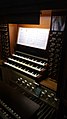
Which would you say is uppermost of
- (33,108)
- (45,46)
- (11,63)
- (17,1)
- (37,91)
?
(17,1)

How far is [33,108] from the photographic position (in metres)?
1.63

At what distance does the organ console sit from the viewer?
1674 millimetres

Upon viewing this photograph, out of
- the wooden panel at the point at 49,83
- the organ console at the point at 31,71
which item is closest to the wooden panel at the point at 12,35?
the organ console at the point at 31,71

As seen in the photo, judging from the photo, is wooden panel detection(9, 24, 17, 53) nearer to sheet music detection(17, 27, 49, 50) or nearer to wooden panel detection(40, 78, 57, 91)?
sheet music detection(17, 27, 49, 50)

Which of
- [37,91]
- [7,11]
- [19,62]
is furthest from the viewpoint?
[19,62]

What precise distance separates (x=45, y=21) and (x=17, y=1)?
0.91m

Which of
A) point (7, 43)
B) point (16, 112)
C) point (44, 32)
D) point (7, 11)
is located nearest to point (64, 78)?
point (16, 112)

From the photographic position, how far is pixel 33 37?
2.40 m

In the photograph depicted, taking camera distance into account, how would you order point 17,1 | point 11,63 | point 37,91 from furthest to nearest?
point 11,63 → point 37,91 → point 17,1

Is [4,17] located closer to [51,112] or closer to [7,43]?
[7,43]

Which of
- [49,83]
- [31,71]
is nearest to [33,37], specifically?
[31,71]

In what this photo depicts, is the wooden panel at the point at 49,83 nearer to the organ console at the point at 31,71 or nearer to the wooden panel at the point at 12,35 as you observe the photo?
the organ console at the point at 31,71

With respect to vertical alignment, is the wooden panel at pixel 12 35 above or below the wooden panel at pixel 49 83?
above

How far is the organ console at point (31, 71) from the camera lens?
1674 mm
